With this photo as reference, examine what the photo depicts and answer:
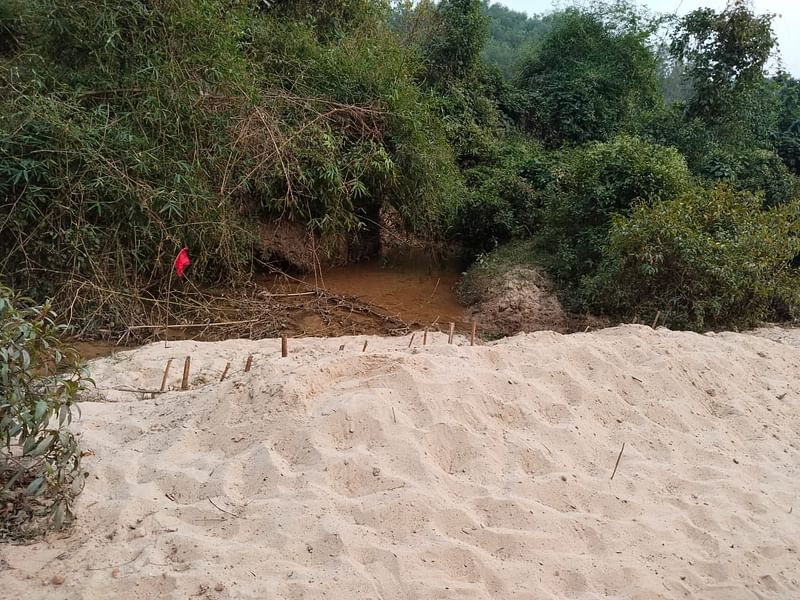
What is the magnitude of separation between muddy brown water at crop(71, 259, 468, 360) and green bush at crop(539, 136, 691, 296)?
4.10ft

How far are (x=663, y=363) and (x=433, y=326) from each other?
2544 mm

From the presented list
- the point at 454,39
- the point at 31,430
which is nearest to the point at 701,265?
the point at 31,430

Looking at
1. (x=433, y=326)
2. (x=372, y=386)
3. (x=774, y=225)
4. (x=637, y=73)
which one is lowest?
(x=433, y=326)

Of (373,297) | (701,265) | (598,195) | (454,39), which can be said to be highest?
(454,39)

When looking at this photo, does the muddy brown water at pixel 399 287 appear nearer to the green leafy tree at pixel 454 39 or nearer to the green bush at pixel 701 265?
the green bush at pixel 701 265

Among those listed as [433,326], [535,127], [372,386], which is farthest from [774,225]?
[535,127]

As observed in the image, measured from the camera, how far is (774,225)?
6.09 metres

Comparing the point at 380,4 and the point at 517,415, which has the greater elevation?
the point at 380,4

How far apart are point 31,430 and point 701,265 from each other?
5068 mm

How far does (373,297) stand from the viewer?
22.7 ft

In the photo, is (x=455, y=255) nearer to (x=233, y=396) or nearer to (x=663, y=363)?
(x=663, y=363)

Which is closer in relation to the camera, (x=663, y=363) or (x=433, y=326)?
(x=663, y=363)

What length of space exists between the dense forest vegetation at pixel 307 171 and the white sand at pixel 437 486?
2.10 m

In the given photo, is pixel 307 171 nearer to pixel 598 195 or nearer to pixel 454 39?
pixel 598 195
